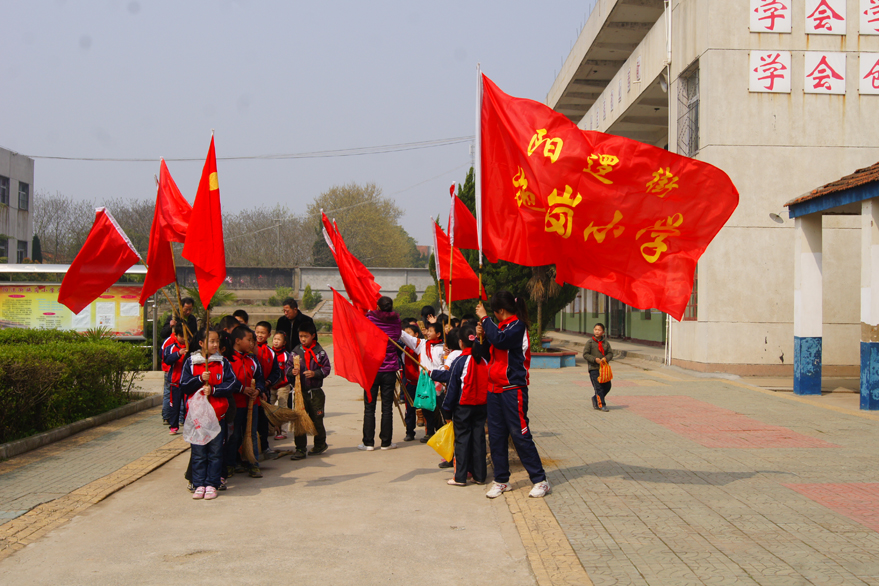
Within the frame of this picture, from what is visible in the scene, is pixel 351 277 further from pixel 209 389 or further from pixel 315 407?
pixel 209 389

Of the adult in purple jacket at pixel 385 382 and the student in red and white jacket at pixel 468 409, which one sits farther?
the adult in purple jacket at pixel 385 382

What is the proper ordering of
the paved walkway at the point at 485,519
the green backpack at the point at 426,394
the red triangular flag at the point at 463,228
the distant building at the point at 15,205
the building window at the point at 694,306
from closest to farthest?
the paved walkway at the point at 485,519
the green backpack at the point at 426,394
the red triangular flag at the point at 463,228
the building window at the point at 694,306
the distant building at the point at 15,205

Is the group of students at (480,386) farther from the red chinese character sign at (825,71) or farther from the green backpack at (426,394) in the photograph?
the red chinese character sign at (825,71)

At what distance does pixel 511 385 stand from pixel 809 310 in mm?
10442

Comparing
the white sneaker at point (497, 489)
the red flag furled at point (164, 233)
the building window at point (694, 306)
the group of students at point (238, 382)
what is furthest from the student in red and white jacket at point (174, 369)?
the building window at point (694, 306)

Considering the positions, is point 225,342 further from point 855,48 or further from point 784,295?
point 855,48

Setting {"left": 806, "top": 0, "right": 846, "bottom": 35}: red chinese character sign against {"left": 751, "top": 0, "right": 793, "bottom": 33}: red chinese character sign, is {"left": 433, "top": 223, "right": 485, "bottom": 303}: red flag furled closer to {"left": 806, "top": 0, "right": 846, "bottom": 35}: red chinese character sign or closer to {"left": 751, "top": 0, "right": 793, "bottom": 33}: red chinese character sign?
{"left": 751, "top": 0, "right": 793, "bottom": 33}: red chinese character sign

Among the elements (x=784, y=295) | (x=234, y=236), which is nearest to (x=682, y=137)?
(x=784, y=295)

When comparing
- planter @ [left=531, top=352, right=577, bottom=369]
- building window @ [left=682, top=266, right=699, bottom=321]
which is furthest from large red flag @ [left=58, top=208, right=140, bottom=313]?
planter @ [left=531, top=352, right=577, bottom=369]

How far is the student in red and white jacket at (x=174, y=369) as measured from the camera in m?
9.41

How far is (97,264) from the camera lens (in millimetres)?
7336

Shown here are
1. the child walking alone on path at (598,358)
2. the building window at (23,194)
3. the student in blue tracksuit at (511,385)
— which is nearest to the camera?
the student in blue tracksuit at (511,385)

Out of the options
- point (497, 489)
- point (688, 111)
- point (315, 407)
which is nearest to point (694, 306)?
point (688, 111)

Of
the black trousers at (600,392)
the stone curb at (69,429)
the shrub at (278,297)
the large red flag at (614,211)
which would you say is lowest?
the stone curb at (69,429)
